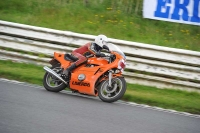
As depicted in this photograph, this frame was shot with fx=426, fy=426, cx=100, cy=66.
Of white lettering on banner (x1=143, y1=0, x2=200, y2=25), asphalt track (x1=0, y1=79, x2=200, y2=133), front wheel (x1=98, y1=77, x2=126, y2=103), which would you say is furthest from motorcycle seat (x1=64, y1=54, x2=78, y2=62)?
white lettering on banner (x1=143, y1=0, x2=200, y2=25)

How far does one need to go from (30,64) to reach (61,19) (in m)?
2.42

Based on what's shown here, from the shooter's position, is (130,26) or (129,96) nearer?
(129,96)

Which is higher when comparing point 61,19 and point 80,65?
point 61,19

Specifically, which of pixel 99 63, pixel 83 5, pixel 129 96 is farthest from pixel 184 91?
pixel 83 5

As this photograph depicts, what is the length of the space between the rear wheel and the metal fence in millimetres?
1928

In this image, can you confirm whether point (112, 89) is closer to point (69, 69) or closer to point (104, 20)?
point (69, 69)

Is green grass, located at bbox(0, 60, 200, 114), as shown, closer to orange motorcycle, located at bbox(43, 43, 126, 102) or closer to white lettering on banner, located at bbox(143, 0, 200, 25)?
orange motorcycle, located at bbox(43, 43, 126, 102)

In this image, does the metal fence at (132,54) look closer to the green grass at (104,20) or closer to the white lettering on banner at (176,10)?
the green grass at (104,20)

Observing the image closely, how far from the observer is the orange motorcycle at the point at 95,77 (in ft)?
30.0

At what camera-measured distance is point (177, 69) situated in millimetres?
10797

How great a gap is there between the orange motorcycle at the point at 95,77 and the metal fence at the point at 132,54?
67.6 inches

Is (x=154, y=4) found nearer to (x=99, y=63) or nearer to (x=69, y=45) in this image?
(x=69, y=45)

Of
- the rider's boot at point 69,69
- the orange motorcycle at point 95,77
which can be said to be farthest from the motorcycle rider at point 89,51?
the orange motorcycle at point 95,77

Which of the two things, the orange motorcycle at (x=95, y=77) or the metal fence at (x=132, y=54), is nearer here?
the orange motorcycle at (x=95, y=77)
